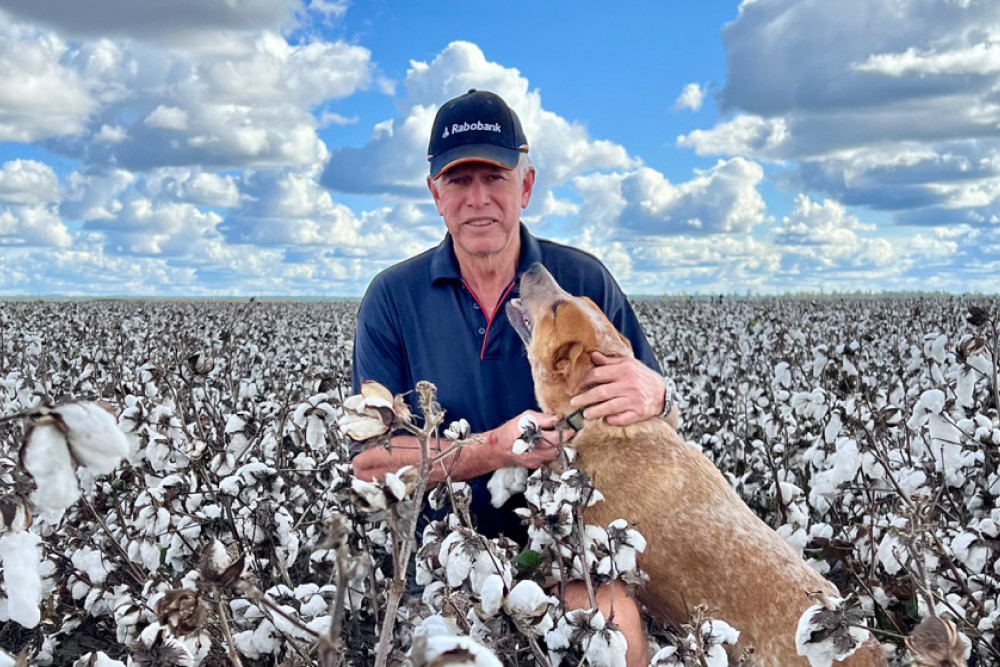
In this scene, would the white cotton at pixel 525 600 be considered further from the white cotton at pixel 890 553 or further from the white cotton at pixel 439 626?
the white cotton at pixel 890 553

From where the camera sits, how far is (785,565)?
3191 millimetres

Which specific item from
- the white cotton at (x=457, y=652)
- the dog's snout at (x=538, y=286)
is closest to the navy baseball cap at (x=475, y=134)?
the dog's snout at (x=538, y=286)

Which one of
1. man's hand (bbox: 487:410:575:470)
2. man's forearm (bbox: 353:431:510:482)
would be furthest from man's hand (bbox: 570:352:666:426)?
man's forearm (bbox: 353:431:510:482)

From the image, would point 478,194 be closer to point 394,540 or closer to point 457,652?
point 394,540

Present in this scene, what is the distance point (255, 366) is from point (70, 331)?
6.92 metres

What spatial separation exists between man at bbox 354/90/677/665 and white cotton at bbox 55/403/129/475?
2704 mm

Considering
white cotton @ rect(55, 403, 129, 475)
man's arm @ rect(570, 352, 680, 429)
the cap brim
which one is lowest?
man's arm @ rect(570, 352, 680, 429)

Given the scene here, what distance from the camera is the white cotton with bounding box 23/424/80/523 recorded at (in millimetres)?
1414

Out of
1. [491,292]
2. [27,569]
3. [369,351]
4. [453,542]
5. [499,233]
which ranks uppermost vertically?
[499,233]

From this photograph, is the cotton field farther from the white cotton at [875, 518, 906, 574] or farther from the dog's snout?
the dog's snout

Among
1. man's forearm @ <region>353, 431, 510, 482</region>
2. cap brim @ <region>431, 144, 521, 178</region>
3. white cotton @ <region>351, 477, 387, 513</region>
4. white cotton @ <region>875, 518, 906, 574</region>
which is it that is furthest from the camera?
cap brim @ <region>431, 144, 521, 178</region>

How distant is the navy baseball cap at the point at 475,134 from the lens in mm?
4410

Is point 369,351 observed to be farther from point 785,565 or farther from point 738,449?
point 738,449

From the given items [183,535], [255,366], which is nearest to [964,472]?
[183,535]
